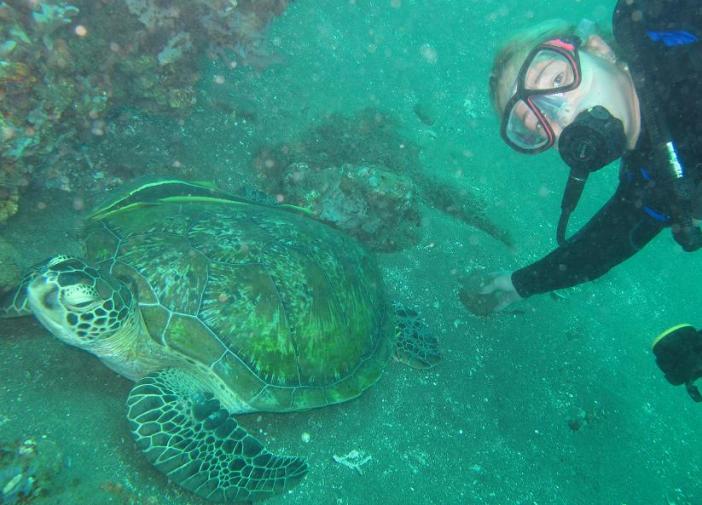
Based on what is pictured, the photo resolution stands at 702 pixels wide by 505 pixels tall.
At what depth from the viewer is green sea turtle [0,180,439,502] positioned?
2289 mm

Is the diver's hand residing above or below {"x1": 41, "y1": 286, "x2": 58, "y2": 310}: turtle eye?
below

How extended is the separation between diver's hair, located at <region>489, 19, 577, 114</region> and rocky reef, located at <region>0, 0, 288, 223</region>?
10.8 ft

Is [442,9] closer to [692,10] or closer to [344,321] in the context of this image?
[692,10]

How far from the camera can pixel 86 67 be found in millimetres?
3578

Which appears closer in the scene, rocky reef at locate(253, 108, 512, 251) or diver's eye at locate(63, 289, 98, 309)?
diver's eye at locate(63, 289, 98, 309)

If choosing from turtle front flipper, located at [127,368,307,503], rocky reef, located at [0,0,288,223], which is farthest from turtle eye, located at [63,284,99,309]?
rocky reef, located at [0,0,288,223]

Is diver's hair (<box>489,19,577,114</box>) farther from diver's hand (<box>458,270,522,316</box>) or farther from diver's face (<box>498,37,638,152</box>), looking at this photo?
diver's hand (<box>458,270,522,316</box>)

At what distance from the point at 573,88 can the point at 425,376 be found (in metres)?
2.91

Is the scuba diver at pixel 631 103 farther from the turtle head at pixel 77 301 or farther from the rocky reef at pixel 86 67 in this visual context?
the rocky reef at pixel 86 67

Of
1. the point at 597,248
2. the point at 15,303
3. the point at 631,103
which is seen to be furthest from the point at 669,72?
the point at 15,303

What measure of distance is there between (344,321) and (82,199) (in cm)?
298

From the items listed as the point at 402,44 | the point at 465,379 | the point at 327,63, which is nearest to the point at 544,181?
the point at 402,44

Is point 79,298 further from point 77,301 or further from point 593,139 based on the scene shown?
point 593,139

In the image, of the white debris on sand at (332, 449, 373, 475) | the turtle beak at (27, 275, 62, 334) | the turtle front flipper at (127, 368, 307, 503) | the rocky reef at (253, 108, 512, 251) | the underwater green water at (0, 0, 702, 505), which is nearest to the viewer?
the turtle beak at (27, 275, 62, 334)
